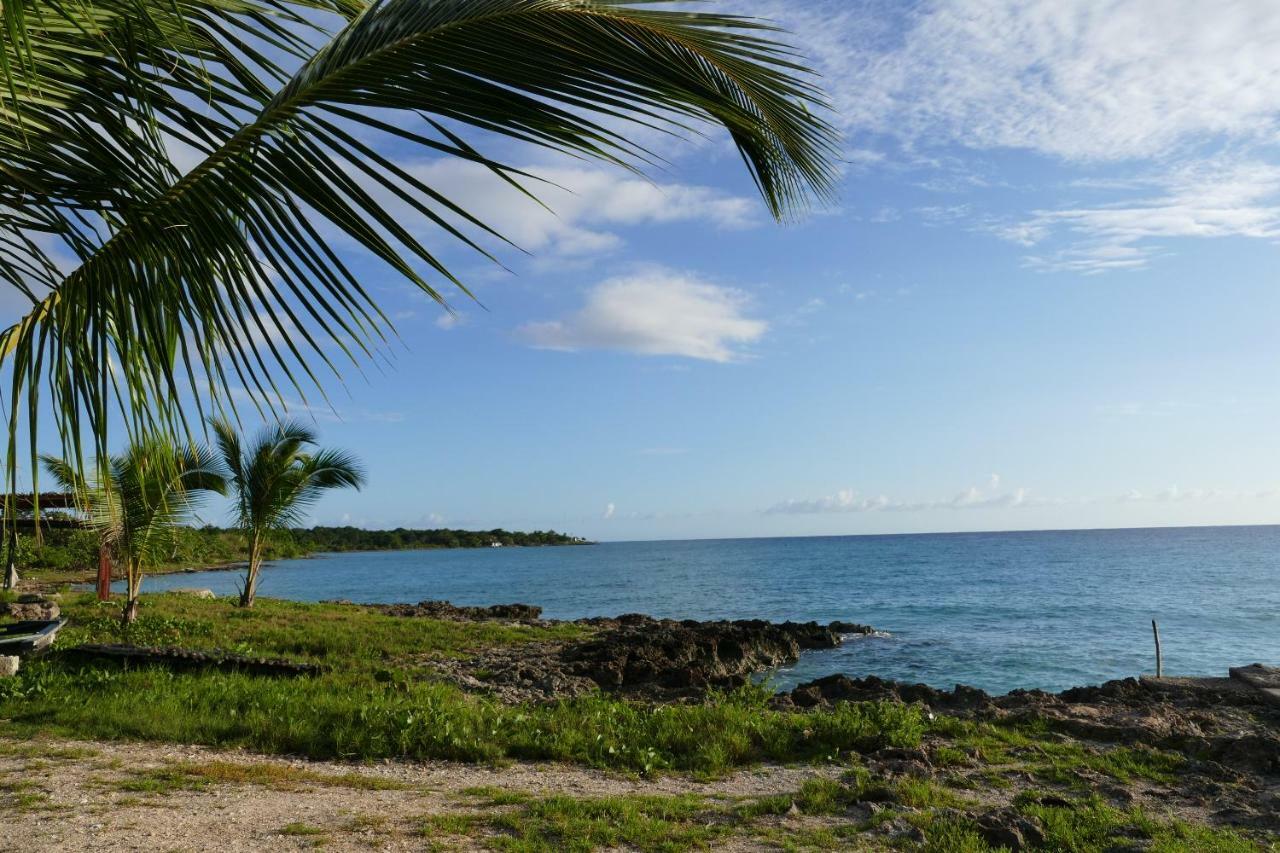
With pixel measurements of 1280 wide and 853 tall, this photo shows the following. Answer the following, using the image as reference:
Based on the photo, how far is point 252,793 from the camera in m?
6.30

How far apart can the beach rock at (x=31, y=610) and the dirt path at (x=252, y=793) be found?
865 centimetres

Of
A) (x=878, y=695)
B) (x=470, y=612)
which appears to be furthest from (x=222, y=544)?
(x=878, y=695)

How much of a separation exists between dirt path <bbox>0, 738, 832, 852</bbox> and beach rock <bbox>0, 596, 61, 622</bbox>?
8653 mm

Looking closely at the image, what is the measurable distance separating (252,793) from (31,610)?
38.3 ft

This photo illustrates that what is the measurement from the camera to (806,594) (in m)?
45.6

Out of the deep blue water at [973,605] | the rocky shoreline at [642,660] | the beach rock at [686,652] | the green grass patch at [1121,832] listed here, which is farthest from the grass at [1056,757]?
the deep blue water at [973,605]

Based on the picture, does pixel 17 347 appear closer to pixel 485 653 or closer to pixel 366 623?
pixel 485 653

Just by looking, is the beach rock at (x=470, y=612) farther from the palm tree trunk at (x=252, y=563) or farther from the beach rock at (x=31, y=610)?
the beach rock at (x=31, y=610)

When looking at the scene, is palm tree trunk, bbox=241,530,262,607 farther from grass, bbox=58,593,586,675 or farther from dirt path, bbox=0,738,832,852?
dirt path, bbox=0,738,832,852

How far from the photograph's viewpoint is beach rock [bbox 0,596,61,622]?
14.7 meters

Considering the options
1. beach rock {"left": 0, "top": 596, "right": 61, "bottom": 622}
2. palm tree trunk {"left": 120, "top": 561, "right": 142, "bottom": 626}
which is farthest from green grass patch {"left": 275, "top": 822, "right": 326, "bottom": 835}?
beach rock {"left": 0, "top": 596, "right": 61, "bottom": 622}

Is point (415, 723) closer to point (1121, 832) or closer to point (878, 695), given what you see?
point (1121, 832)

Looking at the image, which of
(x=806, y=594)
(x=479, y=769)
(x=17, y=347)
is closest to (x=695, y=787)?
(x=479, y=769)

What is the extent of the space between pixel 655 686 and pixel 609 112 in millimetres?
13417
